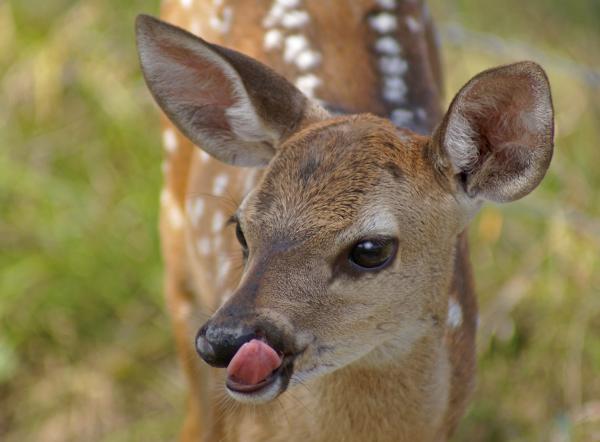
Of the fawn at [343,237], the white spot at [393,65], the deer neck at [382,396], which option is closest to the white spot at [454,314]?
the fawn at [343,237]

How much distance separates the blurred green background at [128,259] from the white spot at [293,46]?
1.29 m

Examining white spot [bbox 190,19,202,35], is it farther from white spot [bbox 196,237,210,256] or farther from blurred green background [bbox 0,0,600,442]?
blurred green background [bbox 0,0,600,442]

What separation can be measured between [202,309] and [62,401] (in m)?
0.73

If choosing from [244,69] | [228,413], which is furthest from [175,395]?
[244,69]

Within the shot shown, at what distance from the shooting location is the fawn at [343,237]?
8.80 feet

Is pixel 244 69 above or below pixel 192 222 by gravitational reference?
above

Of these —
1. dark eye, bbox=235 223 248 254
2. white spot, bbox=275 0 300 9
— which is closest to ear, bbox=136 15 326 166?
dark eye, bbox=235 223 248 254

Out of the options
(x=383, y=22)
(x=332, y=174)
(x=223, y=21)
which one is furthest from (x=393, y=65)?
(x=332, y=174)

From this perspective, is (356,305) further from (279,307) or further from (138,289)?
(138,289)

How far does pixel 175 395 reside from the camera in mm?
4621

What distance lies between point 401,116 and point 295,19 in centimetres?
50

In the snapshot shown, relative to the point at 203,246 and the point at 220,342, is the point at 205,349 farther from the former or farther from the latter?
the point at 203,246

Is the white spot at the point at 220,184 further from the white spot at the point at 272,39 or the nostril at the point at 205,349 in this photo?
the nostril at the point at 205,349

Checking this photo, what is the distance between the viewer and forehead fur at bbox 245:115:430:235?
9.03 feet
